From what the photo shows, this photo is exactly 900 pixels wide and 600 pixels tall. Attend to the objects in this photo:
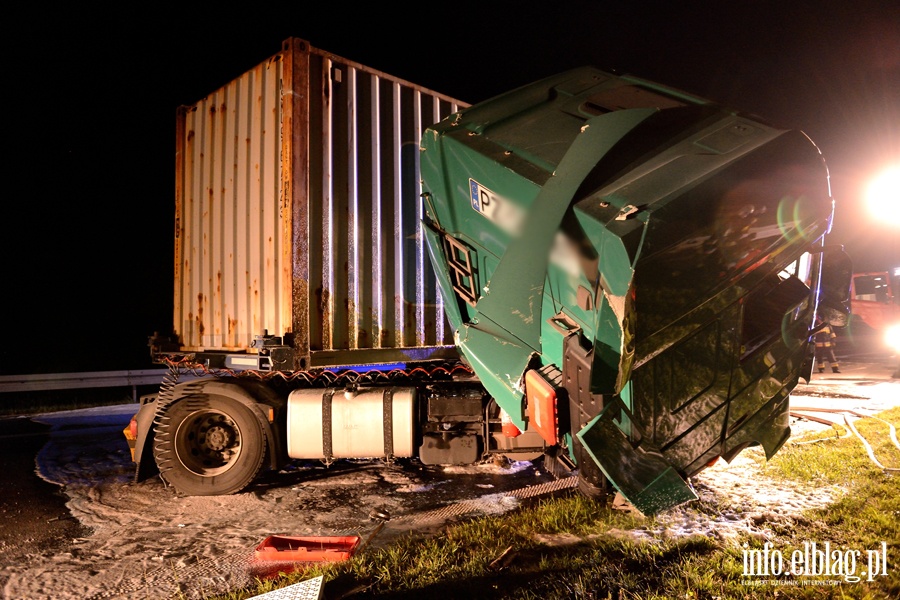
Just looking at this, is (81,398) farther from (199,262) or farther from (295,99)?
(295,99)

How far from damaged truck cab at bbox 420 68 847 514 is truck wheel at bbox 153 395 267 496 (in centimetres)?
250

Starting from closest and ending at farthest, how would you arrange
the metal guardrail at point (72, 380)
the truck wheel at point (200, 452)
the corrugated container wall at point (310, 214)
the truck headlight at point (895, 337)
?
the truck wheel at point (200, 452) < the corrugated container wall at point (310, 214) < the metal guardrail at point (72, 380) < the truck headlight at point (895, 337)

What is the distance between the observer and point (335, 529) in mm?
3814

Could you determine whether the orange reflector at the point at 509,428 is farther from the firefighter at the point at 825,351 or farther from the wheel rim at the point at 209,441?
the firefighter at the point at 825,351

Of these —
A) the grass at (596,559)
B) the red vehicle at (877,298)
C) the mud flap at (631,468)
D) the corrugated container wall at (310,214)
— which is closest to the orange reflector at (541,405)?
the mud flap at (631,468)

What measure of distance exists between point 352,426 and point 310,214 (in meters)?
2.06

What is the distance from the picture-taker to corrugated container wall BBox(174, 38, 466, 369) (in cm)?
468

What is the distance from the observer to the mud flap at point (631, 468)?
2451 mm

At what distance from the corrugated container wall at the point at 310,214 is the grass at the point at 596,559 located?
2.12m

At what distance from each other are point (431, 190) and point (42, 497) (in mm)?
4494

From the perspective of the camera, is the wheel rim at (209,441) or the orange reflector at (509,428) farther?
the wheel rim at (209,441)

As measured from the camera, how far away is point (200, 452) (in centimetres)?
468

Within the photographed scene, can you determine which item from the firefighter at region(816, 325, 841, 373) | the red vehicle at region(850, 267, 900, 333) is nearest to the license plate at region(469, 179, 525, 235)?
the firefighter at region(816, 325, 841, 373)

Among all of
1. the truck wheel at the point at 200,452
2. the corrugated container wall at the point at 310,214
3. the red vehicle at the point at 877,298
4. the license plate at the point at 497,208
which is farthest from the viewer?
the red vehicle at the point at 877,298
